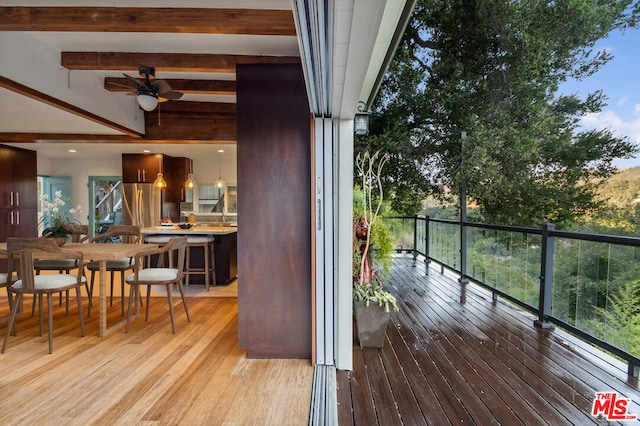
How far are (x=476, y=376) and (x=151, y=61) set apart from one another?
3.87m

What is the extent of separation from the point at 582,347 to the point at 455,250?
2724 mm

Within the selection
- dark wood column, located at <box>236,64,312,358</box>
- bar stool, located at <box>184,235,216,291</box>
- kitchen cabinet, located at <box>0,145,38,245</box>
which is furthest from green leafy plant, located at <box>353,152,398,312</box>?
kitchen cabinet, located at <box>0,145,38,245</box>

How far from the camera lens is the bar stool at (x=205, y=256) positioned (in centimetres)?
482

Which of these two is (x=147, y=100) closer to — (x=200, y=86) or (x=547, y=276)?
(x=200, y=86)

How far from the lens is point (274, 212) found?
2826 millimetres

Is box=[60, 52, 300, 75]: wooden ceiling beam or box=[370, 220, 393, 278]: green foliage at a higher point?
box=[60, 52, 300, 75]: wooden ceiling beam

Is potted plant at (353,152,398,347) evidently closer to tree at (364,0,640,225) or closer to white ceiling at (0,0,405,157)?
white ceiling at (0,0,405,157)

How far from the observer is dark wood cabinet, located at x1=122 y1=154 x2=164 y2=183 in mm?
7305

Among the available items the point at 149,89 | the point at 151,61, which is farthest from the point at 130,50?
the point at 149,89

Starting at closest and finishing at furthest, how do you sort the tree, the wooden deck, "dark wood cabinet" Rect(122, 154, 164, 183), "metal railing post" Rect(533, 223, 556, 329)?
the wooden deck < "metal railing post" Rect(533, 223, 556, 329) < the tree < "dark wood cabinet" Rect(122, 154, 164, 183)

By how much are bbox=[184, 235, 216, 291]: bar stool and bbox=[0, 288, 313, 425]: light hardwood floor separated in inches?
55.5

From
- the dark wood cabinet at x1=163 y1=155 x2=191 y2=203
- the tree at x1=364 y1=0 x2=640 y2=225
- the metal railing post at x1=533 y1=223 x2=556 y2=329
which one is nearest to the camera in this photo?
the metal railing post at x1=533 y1=223 x2=556 y2=329

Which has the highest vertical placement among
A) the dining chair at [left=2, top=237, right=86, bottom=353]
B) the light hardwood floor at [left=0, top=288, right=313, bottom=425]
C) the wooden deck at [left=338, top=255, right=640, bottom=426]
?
the dining chair at [left=2, top=237, right=86, bottom=353]

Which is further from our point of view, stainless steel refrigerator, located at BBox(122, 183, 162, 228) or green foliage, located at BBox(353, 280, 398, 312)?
stainless steel refrigerator, located at BBox(122, 183, 162, 228)
